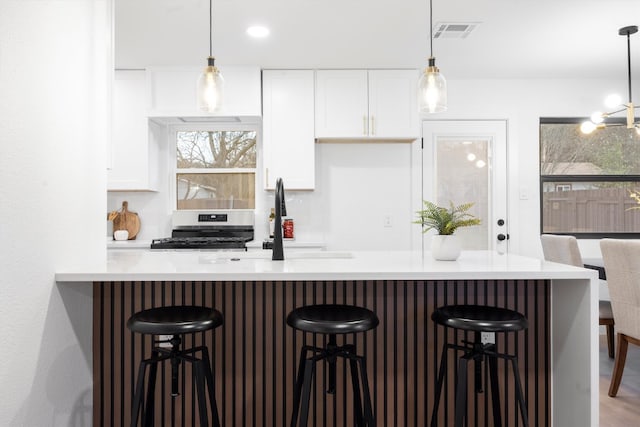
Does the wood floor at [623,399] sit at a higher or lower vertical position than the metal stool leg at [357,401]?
lower

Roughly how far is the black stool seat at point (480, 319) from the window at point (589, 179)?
3031mm

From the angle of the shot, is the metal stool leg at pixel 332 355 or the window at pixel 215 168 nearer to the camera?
the metal stool leg at pixel 332 355

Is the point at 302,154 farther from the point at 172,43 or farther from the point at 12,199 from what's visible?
the point at 12,199

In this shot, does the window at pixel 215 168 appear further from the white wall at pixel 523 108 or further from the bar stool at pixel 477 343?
the bar stool at pixel 477 343

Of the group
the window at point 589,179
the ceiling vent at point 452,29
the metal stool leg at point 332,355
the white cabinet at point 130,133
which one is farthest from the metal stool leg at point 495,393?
the white cabinet at point 130,133

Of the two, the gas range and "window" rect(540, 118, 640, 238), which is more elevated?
"window" rect(540, 118, 640, 238)

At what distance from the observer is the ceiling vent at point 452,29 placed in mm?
3016

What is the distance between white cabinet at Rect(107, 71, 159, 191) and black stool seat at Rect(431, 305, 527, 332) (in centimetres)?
303

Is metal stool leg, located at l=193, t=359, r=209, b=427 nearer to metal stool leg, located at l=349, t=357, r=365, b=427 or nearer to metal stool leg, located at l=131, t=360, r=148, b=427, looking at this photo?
metal stool leg, located at l=131, t=360, r=148, b=427

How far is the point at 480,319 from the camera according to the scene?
1.66 metres

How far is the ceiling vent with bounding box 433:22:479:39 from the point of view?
119 inches

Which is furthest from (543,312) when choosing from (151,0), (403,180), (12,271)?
(151,0)

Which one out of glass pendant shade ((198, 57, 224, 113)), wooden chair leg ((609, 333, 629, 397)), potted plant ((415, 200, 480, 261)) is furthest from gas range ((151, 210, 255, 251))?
wooden chair leg ((609, 333, 629, 397))

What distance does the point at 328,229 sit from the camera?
428 centimetres
